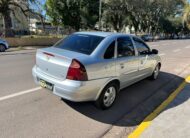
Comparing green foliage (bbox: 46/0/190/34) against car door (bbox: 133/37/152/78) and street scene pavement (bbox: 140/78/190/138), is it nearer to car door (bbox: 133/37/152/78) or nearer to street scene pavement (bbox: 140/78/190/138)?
car door (bbox: 133/37/152/78)

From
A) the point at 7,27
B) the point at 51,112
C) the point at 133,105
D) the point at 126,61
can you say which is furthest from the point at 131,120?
the point at 7,27

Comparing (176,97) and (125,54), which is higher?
(125,54)

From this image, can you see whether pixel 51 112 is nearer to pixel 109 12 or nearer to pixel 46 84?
pixel 46 84

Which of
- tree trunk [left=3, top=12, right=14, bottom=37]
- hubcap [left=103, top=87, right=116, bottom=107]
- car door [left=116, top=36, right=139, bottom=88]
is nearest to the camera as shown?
hubcap [left=103, top=87, right=116, bottom=107]

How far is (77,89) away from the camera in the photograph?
4.19 metres

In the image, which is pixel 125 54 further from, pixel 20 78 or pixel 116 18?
pixel 116 18

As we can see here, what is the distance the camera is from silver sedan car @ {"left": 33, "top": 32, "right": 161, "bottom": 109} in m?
4.25

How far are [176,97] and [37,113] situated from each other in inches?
145

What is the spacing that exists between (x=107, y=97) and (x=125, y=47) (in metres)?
1.38

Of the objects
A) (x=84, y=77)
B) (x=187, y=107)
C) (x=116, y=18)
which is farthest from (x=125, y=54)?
(x=116, y=18)

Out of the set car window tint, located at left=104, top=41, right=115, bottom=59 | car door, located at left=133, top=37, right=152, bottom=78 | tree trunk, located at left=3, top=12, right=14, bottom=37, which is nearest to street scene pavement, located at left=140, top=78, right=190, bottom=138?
car door, located at left=133, top=37, right=152, bottom=78

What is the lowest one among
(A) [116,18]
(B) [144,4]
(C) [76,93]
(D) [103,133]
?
(D) [103,133]

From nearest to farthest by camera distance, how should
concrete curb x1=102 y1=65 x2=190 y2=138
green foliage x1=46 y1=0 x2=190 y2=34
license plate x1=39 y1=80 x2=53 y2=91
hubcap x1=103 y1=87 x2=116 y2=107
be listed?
concrete curb x1=102 y1=65 x2=190 y2=138, license plate x1=39 y1=80 x2=53 y2=91, hubcap x1=103 y1=87 x2=116 y2=107, green foliage x1=46 y1=0 x2=190 y2=34

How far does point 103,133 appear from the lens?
3961mm
